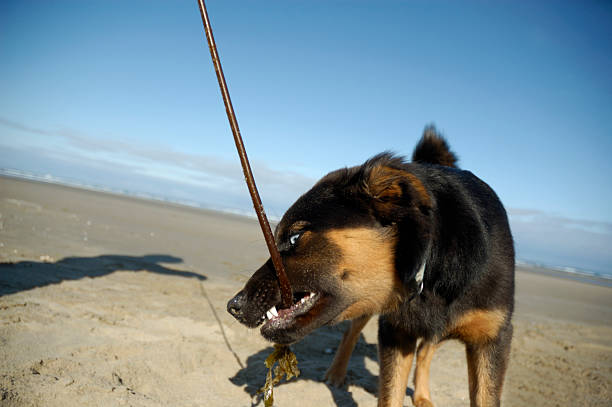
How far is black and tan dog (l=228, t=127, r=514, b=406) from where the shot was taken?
2555 millimetres

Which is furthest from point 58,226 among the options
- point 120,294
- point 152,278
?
point 120,294

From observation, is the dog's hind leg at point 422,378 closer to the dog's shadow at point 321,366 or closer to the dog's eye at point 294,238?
the dog's shadow at point 321,366

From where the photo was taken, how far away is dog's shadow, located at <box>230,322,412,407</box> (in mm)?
3652

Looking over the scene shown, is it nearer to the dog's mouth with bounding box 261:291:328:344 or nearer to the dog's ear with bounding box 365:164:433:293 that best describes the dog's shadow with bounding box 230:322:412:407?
the dog's mouth with bounding box 261:291:328:344

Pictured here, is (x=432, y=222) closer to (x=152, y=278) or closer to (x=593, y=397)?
(x=593, y=397)

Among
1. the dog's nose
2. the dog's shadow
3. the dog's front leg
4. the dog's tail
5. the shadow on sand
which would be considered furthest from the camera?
the shadow on sand

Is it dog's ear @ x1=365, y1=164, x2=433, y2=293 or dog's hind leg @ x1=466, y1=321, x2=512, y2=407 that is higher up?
dog's ear @ x1=365, y1=164, x2=433, y2=293

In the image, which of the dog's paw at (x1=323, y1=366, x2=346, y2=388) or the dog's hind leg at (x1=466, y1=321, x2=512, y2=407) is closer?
the dog's hind leg at (x1=466, y1=321, x2=512, y2=407)

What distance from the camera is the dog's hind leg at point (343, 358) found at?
402cm

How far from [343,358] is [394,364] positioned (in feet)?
3.62

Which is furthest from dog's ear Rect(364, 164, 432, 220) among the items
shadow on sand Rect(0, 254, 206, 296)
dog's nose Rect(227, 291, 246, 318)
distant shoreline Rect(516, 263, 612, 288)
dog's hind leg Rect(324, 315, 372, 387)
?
distant shoreline Rect(516, 263, 612, 288)

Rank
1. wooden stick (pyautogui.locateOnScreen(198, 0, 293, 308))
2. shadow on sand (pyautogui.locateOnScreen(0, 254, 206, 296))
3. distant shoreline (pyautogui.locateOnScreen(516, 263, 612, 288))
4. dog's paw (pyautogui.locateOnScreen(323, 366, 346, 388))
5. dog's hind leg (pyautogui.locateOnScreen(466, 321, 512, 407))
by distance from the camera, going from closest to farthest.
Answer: wooden stick (pyautogui.locateOnScreen(198, 0, 293, 308)) < dog's hind leg (pyautogui.locateOnScreen(466, 321, 512, 407)) < dog's paw (pyautogui.locateOnScreen(323, 366, 346, 388)) < shadow on sand (pyautogui.locateOnScreen(0, 254, 206, 296)) < distant shoreline (pyautogui.locateOnScreen(516, 263, 612, 288))

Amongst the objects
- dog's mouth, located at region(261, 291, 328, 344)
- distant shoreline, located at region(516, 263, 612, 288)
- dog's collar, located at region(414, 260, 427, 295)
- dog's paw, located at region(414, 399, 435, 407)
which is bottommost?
distant shoreline, located at region(516, 263, 612, 288)

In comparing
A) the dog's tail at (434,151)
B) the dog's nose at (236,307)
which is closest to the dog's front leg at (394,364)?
the dog's nose at (236,307)
